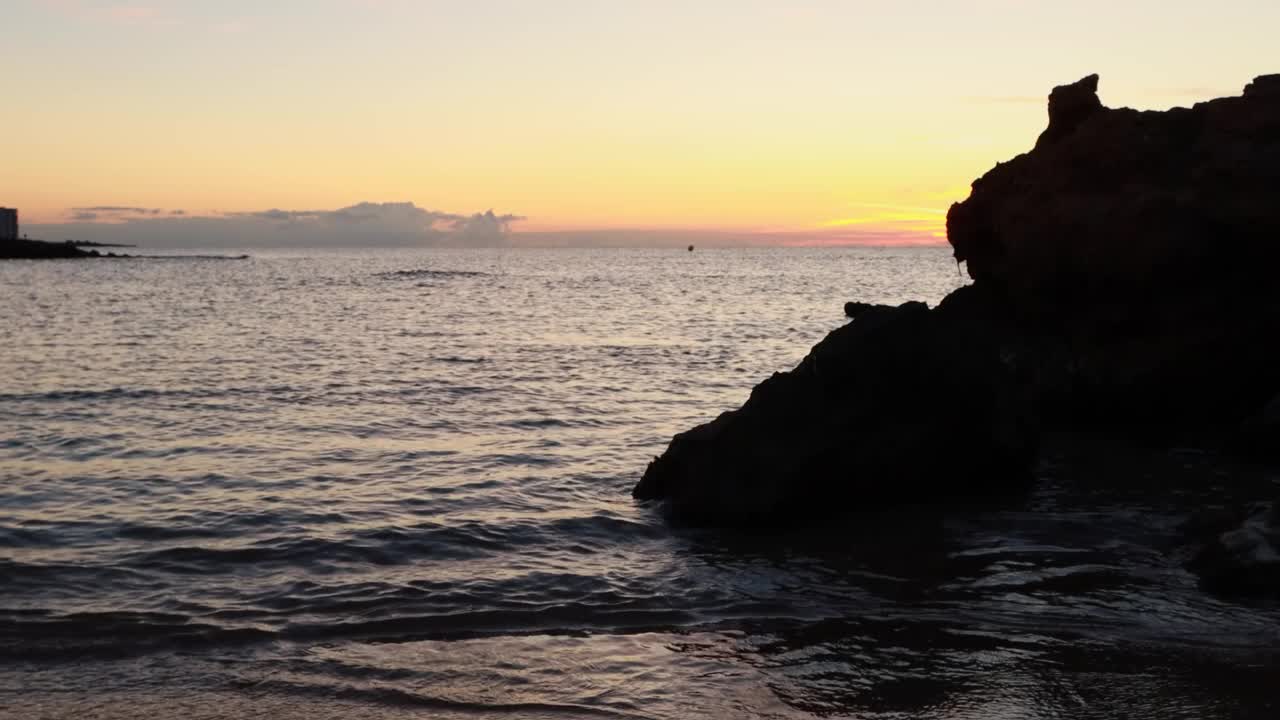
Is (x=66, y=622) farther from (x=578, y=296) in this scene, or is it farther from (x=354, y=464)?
(x=578, y=296)

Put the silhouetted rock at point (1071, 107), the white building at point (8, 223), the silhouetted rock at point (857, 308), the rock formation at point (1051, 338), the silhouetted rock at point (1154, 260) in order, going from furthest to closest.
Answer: the white building at point (8, 223) < the silhouetted rock at point (1071, 107) < the silhouetted rock at point (1154, 260) < the silhouetted rock at point (857, 308) < the rock formation at point (1051, 338)

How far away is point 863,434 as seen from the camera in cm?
1281

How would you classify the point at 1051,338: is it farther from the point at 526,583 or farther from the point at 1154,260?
the point at 526,583

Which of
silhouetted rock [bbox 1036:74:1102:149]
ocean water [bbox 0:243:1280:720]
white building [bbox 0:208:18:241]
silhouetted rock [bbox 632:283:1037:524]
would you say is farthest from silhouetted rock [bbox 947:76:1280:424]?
white building [bbox 0:208:18:241]

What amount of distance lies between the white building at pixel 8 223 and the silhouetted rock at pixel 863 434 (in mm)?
147887

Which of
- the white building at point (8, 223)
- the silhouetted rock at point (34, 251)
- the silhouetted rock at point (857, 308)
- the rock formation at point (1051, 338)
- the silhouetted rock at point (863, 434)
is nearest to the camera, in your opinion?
the silhouetted rock at point (863, 434)

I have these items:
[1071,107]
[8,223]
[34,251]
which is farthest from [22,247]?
[1071,107]

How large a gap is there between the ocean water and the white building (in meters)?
137

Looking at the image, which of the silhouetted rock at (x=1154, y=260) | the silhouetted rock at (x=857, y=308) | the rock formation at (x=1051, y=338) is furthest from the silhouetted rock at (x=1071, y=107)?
the silhouetted rock at (x=857, y=308)

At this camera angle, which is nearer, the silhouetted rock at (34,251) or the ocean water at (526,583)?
the ocean water at (526,583)

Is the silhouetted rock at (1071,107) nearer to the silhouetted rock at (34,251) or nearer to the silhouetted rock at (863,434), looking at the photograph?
the silhouetted rock at (863,434)

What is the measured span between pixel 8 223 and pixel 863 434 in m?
154

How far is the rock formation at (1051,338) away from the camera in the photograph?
41.9 feet

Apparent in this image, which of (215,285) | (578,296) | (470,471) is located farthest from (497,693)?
(215,285)
